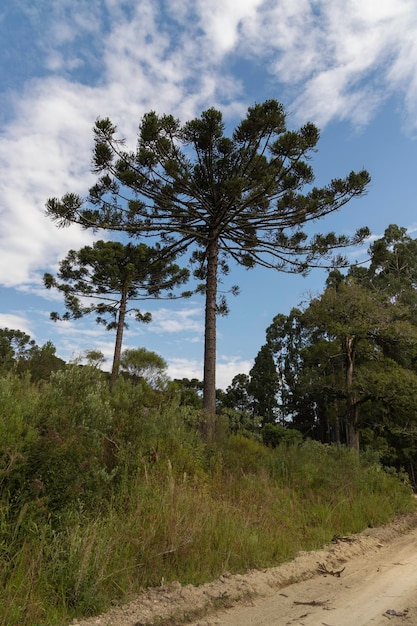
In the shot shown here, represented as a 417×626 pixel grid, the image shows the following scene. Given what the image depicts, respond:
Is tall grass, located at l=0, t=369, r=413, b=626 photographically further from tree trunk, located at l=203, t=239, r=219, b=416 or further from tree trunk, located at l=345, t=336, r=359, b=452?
tree trunk, located at l=345, t=336, r=359, b=452

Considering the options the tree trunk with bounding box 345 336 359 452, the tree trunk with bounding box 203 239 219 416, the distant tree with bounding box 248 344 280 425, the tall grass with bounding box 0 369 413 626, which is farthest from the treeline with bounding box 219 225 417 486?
the distant tree with bounding box 248 344 280 425

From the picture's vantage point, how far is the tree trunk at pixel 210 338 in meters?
11.1

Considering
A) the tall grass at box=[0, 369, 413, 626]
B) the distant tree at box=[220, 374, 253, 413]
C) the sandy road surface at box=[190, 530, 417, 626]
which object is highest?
the distant tree at box=[220, 374, 253, 413]

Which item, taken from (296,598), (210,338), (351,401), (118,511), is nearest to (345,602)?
(296,598)

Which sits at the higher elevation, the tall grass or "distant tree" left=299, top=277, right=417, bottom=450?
"distant tree" left=299, top=277, right=417, bottom=450

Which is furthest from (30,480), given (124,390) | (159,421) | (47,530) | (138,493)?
(159,421)

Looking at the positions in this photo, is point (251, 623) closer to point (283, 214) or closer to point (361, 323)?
point (283, 214)

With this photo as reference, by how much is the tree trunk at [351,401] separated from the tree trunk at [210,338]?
30.8ft

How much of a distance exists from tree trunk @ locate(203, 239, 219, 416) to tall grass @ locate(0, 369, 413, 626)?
246cm

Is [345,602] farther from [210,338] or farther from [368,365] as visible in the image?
[368,365]

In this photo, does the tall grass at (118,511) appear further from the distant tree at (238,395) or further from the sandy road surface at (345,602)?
the distant tree at (238,395)

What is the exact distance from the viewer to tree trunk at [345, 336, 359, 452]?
60.3 ft

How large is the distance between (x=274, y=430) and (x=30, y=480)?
2272cm

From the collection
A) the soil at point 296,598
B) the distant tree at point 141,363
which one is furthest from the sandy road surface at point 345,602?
the distant tree at point 141,363
